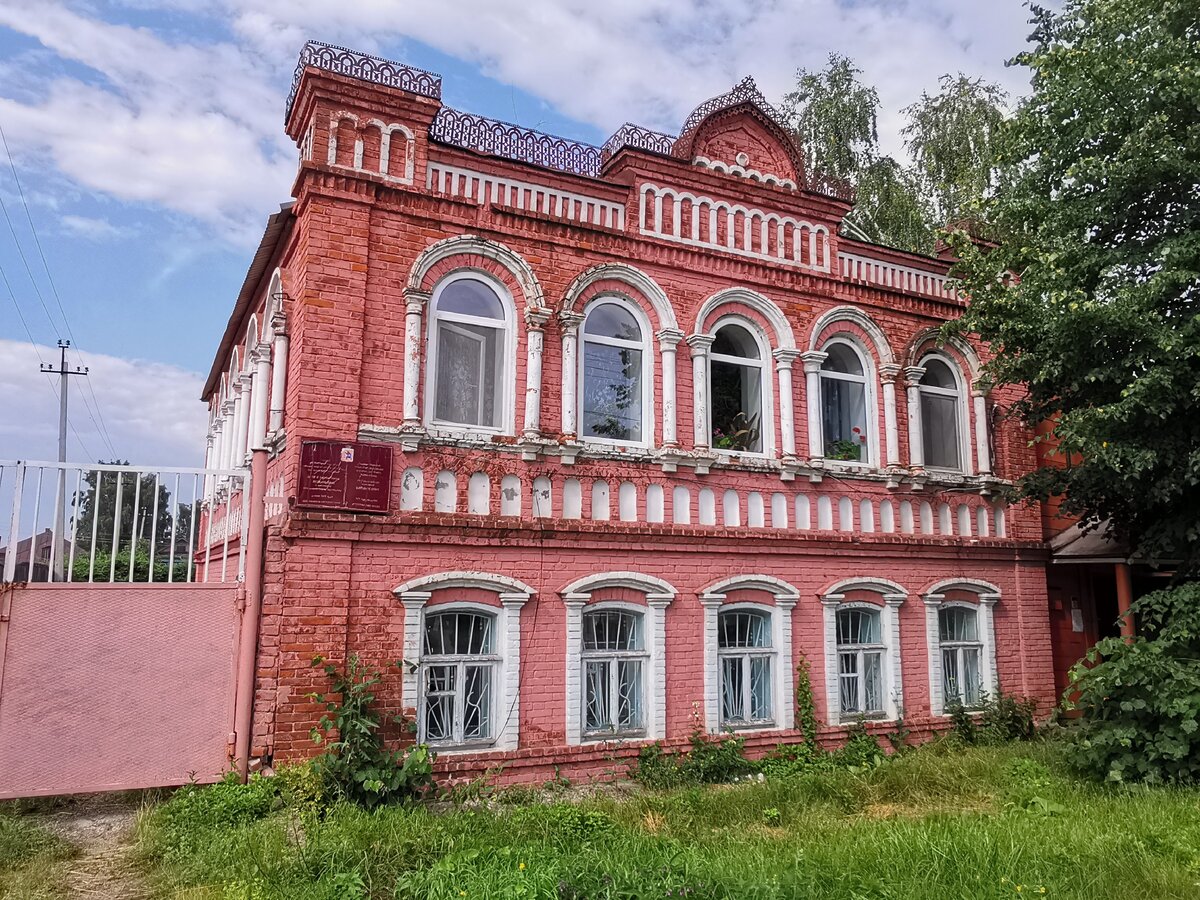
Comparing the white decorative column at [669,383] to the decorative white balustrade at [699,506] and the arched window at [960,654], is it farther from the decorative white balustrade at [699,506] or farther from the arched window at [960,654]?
the arched window at [960,654]

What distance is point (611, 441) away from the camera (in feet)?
31.0

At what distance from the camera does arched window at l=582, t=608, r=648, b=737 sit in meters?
8.96

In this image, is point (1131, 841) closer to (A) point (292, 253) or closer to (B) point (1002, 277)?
(B) point (1002, 277)

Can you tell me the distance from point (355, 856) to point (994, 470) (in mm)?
9678

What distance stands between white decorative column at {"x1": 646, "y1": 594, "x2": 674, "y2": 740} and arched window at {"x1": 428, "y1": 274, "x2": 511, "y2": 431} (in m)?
2.49

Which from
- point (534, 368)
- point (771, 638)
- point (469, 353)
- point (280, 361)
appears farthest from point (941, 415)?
point (280, 361)

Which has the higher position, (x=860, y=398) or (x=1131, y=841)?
(x=860, y=398)

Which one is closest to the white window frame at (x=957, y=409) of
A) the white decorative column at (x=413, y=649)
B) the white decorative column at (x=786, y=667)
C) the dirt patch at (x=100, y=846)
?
the white decorative column at (x=786, y=667)

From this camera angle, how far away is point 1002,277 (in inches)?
444

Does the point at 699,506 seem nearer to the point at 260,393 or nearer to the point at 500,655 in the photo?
the point at 500,655

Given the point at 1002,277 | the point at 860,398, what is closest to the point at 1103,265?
the point at 1002,277

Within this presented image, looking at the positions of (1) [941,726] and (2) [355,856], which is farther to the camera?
(1) [941,726]

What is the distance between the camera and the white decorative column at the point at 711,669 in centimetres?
938

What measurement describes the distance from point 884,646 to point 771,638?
1.65 m
